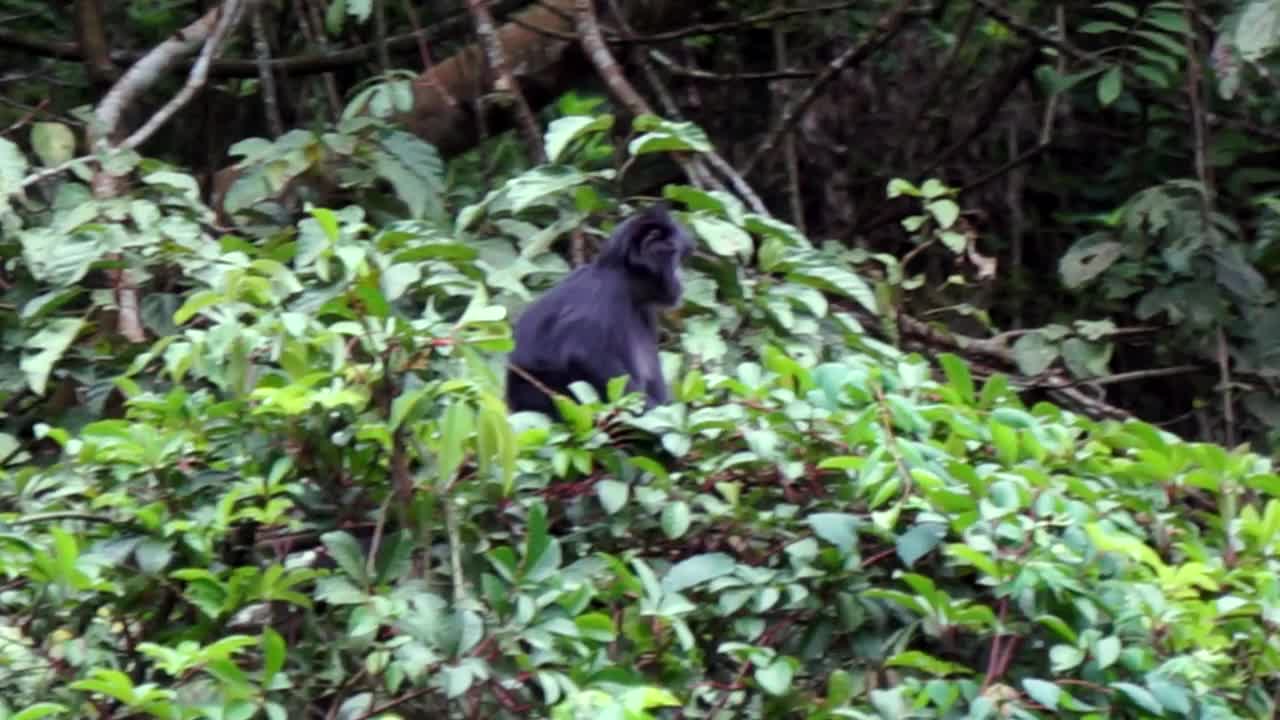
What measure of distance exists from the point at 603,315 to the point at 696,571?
1.58m

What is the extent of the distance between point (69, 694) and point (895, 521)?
136 centimetres

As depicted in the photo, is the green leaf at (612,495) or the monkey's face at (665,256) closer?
the green leaf at (612,495)

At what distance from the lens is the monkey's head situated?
14.8 ft

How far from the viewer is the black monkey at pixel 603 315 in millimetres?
4555

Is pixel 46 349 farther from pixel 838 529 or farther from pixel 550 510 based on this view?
pixel 838 529

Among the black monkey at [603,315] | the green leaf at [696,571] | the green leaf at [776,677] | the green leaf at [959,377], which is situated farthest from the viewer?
the black monkey at [603,315]

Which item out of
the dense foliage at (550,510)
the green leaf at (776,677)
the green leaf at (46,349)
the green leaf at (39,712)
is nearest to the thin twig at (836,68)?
the dense foliage at (550,510)

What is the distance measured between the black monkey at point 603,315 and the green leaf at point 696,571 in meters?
1.44

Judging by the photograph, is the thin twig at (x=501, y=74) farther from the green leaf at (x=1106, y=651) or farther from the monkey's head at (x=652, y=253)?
the green leaf at (x=1106, y=651)

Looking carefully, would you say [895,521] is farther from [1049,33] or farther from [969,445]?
[1049,33]

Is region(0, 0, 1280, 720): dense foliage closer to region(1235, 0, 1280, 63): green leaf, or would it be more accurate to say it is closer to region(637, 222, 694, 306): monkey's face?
region(637, 222, 694, 306): monkey's face

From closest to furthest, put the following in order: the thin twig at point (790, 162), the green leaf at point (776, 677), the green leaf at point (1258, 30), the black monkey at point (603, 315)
→ the green leaf at point (776, 677)
the black monkey at point (603, 315)
the green leaf at point (1258, 30)
the thin twig at point (790, 162)

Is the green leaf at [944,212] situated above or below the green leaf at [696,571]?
above

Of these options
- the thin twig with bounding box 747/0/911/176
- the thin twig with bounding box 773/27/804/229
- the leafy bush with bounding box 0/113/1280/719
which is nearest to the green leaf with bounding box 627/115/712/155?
the leafy bush with bounding box 0/113/1280/719
